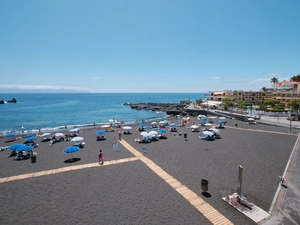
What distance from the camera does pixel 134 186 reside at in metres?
12.0

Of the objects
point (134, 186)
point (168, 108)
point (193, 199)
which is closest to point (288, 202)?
point (193, 199)

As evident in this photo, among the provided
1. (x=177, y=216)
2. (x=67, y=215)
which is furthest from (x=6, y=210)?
(x=177, y=216)

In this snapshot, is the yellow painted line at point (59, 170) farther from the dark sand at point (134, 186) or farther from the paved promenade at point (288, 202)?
the paved promenade at point (288, 202)

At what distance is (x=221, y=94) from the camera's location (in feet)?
248

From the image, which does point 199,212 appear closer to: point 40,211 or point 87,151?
point 40,211

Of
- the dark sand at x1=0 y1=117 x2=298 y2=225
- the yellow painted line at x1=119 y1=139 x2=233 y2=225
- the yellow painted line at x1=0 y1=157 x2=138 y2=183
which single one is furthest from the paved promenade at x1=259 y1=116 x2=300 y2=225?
the yellow painted line at x1=0 y1=157 x2=138 y2=183

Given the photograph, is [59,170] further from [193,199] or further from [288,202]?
[288,202]

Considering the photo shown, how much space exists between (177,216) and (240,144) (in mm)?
16910

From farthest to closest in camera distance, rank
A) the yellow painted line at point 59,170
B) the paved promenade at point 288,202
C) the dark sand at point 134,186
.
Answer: the yellow painted line at point 59,170
the dark sand at point 134,186
the paved promenade at point 288,202

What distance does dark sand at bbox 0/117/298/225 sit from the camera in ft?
29.8

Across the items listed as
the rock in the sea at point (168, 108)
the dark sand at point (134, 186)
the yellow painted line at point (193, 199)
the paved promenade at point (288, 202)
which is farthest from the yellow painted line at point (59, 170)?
the rock in the sea at point (168, 108)

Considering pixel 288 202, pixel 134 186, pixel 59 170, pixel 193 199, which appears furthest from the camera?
pixel 59 170

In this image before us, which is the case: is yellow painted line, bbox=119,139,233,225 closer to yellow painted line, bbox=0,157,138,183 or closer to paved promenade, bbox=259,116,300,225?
paved promenade, bbox=259,116,300,225

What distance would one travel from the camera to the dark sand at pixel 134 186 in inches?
358
